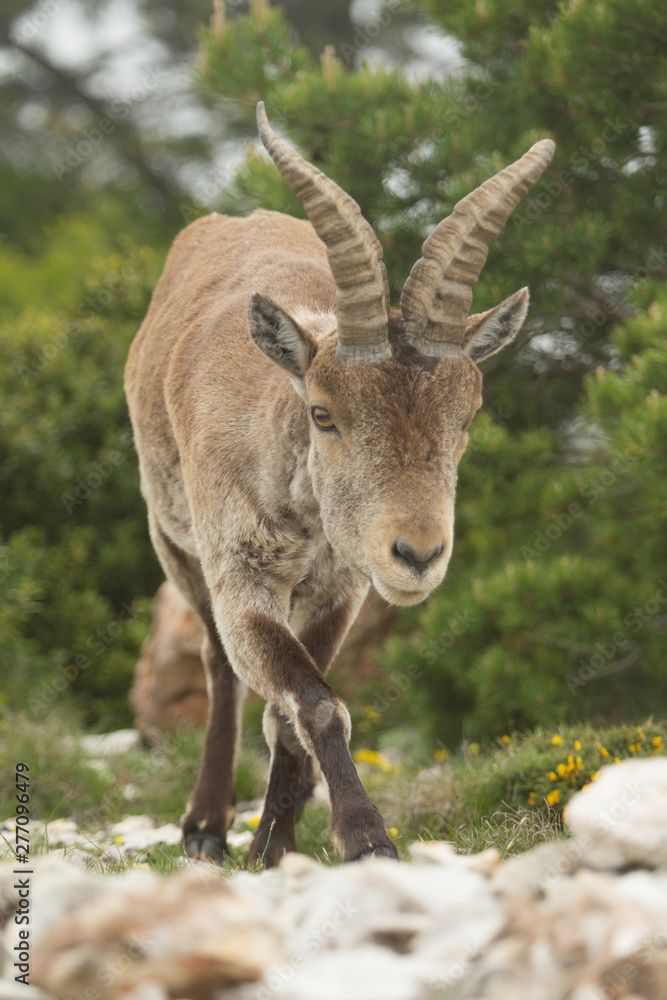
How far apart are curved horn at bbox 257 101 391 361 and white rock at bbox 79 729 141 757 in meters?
4.55

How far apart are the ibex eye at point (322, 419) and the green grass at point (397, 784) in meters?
1.74

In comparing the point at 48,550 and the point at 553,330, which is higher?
the point at 553,330

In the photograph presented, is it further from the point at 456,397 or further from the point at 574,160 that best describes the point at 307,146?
the point at 456,397

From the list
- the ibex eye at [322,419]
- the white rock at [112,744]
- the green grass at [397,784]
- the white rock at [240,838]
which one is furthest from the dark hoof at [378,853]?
the white rock at [112,744]

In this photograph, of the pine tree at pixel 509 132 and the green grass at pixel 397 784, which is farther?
the pine tree at pixel 509 132

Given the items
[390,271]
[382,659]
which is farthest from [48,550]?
[390,271]

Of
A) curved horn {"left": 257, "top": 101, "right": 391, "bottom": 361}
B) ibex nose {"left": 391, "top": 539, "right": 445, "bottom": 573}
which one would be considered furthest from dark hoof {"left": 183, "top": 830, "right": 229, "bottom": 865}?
curved horn {"left": 257, "top": 101, "right": 391, "bottom": 361}

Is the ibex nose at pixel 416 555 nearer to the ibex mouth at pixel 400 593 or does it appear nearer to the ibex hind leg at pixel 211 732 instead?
the ibex mouth at pixel 400 593

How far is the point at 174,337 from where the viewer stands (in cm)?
566

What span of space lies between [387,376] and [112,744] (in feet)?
18.5

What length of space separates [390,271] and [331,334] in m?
3.67

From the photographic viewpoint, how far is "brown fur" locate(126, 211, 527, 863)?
366cm

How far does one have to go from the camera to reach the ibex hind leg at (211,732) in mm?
5449

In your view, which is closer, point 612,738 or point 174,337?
point 612,738
